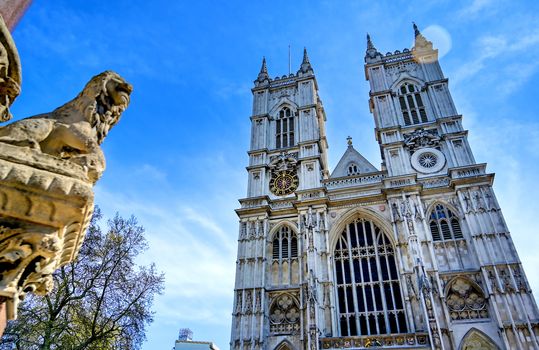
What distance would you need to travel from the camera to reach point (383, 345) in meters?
16.4

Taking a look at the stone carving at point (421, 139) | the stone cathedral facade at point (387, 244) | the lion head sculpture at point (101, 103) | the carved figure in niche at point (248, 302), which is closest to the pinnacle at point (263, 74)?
the stone cathedral facade at point (387, 244)

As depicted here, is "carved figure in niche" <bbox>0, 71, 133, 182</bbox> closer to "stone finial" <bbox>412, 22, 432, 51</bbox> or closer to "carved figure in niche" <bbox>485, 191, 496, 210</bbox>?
"carved figure in niche" <bbox>485, 191, 496, 210</bbox>

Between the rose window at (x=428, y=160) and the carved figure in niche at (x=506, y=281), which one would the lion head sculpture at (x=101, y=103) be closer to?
the carved figure in niche at (x=506, y=281)

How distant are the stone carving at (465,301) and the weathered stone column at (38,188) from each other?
61.3 feet

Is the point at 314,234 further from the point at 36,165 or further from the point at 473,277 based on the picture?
the point at 36,165

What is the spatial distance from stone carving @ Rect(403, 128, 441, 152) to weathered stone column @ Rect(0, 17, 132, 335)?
2323cm

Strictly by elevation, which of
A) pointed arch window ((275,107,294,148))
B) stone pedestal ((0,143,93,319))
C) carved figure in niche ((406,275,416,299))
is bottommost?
stone pedestal ((0,143,93,319))

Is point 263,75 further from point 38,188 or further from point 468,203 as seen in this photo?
point 38,188

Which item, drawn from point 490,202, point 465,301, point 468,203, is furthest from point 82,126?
point 490,202

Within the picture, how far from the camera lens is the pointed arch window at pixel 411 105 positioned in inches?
996

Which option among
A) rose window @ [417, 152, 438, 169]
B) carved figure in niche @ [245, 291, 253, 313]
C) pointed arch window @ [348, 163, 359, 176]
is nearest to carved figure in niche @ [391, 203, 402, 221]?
rose window @ [417, 152, 438, 169]

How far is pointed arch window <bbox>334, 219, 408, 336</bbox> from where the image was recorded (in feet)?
60.4

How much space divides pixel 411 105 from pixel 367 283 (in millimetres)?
13341

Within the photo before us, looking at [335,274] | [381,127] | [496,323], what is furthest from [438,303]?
[381,127]
